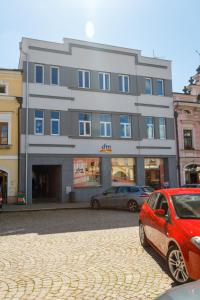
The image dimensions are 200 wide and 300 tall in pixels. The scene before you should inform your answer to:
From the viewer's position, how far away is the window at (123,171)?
2500 cm

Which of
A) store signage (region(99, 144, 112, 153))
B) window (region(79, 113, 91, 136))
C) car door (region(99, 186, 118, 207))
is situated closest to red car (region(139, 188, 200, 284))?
car door (region(99, 186, 118, 207))

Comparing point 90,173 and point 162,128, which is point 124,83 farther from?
point 90,173

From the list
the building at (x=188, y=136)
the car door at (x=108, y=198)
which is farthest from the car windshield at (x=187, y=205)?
the building at (x=188, y=136)

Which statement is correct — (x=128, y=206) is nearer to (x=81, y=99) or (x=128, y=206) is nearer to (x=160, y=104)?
(x=81, y=99)

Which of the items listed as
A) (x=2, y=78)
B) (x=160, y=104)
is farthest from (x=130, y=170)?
(x=2, y=78)

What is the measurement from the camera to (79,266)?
6.15 m

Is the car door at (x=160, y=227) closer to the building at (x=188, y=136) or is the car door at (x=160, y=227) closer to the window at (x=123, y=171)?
the window at (x=123, y=171)

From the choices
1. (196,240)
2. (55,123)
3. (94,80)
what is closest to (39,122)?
(55,123)

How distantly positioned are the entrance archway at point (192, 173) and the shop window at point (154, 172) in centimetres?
251

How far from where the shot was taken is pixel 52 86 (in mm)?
23719

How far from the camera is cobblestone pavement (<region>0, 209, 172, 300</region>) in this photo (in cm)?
480

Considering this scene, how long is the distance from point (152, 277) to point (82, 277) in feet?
4.09

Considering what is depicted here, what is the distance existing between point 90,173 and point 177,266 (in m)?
19.3

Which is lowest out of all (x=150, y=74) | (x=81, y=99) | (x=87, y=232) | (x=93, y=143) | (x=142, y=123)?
(x=87, y=232)
